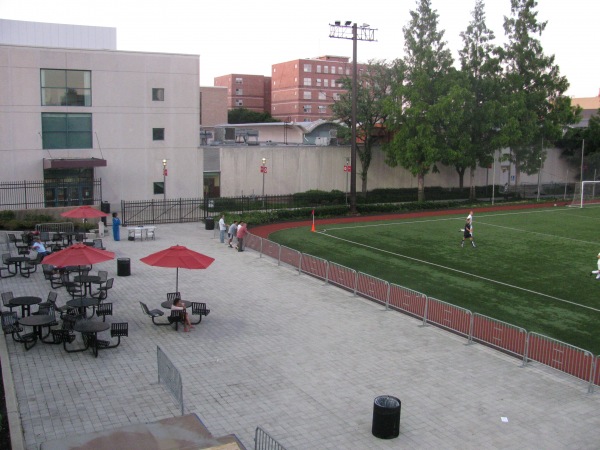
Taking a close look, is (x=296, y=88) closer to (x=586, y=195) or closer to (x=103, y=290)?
(x=586, y=195)

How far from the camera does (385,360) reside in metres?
15.8

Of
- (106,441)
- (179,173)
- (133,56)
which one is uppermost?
(133,56)

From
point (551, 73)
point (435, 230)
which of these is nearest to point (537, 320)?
point (435, 230)

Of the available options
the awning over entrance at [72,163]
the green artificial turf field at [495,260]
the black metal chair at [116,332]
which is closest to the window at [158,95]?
the awning over entrance at [72,163]

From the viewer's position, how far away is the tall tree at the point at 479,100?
5234 cm

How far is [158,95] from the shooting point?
147 ft

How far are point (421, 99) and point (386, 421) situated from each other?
42.7 metres

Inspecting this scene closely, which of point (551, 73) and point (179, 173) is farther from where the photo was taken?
point (551, 73)

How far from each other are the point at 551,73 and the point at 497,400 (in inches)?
2089

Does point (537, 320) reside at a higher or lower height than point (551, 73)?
lower

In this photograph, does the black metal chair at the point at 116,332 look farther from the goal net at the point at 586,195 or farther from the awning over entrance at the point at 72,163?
the goal net at the point at 586,195

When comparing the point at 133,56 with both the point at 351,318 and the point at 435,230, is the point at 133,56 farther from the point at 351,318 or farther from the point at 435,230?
the point at 351,318

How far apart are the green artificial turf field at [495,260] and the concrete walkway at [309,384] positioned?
13.8 ft

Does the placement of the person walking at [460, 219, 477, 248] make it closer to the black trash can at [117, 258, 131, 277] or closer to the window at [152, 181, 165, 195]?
the black trash can at [117, 258, 131, 277]
